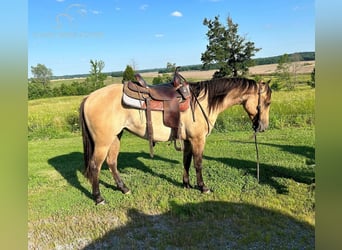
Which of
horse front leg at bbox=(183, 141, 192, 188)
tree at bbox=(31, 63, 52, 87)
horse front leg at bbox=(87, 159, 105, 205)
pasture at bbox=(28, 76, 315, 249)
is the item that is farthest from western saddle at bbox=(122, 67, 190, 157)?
tree at bbox=(31, 63, 52, 87)

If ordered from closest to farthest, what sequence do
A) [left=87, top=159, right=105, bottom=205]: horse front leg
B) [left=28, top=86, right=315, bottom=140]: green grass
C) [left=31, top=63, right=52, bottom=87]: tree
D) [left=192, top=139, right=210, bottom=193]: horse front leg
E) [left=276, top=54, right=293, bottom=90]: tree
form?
[left=87, top=159, right=105, bottom=205]: horse front leg → [left=192, top=139, right=210, bottom=193]: horse front leg → [left=28, top=86, right=315, bottom=140]: green grass → [left=31, top=63, right=52, bottom=87]: tree → [left=276, top=54, right=293, bottom=90]: tree

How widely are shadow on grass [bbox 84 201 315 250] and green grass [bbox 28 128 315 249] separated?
10mm

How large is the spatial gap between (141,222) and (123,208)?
0.46m

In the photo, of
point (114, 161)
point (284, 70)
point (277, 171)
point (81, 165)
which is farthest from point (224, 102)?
point (284, 70)

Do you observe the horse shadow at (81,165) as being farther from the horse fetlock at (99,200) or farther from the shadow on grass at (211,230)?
the shadow on grass at (211,230)

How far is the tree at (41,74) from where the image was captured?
1969cm

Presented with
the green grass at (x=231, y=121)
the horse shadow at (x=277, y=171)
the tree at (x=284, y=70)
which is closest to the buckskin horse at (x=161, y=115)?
the horse shadow at (x=277, y=171)

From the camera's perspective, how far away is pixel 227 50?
25.7m

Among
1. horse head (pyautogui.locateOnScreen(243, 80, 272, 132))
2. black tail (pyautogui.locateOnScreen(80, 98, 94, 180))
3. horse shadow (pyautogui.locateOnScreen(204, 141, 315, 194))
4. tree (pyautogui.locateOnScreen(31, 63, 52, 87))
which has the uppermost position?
tree (pyautogui.locateOnScreen(31, 63, 52, 87))

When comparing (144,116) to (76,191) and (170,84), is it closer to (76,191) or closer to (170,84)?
(170,84)

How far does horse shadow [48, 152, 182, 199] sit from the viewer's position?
4.43 metres

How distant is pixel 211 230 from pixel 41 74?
67.5ft

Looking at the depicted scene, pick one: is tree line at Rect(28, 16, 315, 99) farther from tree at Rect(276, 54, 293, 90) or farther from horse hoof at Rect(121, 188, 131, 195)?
horse hoof at Rect(121, 188, 131, 195)

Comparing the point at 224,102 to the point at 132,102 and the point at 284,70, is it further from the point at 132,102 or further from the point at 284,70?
the point at 284,70
